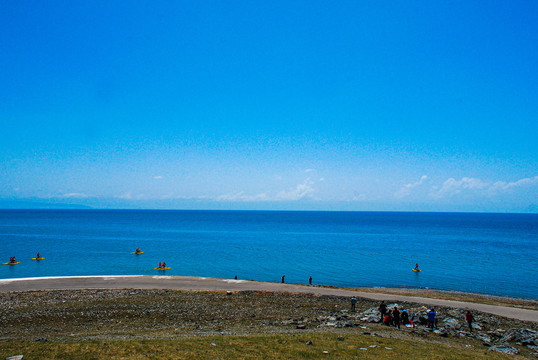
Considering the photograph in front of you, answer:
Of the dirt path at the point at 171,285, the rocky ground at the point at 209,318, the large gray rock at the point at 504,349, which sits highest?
the large gray rock at the point at 504,349

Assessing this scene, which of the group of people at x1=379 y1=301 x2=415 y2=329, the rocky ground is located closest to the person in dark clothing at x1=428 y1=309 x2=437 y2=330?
the rocky ground

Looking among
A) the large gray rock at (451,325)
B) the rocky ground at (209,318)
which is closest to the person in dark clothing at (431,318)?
the rocky ground at (209,318)

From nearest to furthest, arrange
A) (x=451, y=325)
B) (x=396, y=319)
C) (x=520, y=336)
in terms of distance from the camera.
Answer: (x=520, y=336) < (x=396, y=319) < (x=451, y=325)

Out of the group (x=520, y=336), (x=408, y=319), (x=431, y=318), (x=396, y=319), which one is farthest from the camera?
(x=408, y=319)

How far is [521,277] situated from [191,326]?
5477 centimetres

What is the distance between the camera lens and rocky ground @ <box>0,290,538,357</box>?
792 inches

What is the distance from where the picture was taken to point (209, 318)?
25.2m

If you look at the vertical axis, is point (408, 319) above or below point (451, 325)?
below

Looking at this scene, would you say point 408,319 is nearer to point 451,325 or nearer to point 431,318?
point 431,318

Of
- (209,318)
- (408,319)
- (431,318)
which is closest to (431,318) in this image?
(431,318)

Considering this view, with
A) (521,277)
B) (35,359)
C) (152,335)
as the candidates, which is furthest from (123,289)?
(521,277)

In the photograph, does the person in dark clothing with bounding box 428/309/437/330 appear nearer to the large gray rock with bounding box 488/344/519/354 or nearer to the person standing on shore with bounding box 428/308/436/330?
the person standing on shore with bounding box 428/308/436/330

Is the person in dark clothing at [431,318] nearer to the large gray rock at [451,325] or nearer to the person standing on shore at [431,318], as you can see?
the person standing on shore at [431,318]

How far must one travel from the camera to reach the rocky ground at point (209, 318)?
20.1m
